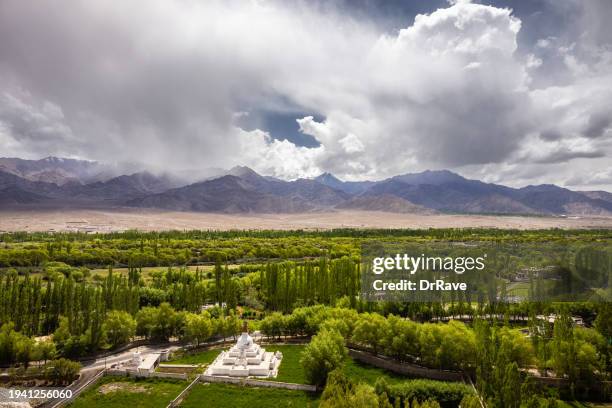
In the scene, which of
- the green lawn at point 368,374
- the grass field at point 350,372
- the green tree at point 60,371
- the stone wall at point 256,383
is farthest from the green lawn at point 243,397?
the green tree at point 60,371

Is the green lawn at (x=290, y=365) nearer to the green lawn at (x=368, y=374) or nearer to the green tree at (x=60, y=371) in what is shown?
the green lawn at (x=368, y=374)

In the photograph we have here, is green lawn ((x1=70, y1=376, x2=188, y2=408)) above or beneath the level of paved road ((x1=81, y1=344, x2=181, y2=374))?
beneath

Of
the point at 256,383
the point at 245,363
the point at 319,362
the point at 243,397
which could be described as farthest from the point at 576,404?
the point at 245,363

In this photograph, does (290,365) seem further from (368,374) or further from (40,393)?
(40,393)

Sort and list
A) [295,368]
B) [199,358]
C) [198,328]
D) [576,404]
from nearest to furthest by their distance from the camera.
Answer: [576,404]
[295,368]
[199,358]
[198,328]

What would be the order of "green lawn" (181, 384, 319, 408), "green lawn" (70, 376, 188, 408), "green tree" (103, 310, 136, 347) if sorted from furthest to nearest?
"green tree" (103, 310, 136, 347) → "green lawn" (181, 384, 319, 408) → "green lawn" (70, 376, 188, 408)

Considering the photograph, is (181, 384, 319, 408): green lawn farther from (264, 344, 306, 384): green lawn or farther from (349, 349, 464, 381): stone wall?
(349, 349, 464, 381): stone wall

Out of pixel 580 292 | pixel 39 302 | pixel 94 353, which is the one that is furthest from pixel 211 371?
pixel 580 292

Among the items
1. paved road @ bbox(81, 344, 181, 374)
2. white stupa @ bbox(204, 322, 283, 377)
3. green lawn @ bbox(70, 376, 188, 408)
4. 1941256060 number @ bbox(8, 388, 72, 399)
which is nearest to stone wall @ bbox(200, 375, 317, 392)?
white stupa @ bbox(204, 322, 283, 377)
